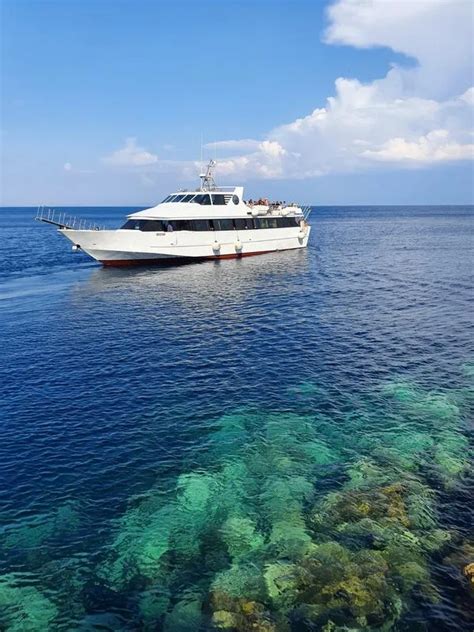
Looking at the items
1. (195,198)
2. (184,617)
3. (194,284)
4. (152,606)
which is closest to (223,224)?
(195,198)

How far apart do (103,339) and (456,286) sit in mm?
37469

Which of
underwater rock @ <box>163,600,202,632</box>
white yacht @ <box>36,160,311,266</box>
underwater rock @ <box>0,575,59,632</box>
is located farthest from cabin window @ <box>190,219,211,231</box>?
underwater rock @ <box>163,600,202,632</box>

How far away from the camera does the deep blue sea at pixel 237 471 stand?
41.8ft

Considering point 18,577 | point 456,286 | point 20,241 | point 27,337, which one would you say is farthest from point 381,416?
point 20,241

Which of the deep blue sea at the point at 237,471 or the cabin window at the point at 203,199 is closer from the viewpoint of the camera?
the deep blue sea at the point at 237,471

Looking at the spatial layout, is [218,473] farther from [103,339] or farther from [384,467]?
[103,339]

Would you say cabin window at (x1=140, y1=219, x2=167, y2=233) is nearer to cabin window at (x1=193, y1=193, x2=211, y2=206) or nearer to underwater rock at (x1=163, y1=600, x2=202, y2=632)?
cabin window at (x1=193, y1=193, x2=211, y2=206)

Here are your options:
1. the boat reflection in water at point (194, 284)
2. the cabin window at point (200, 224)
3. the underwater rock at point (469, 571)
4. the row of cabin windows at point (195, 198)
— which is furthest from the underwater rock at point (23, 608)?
the row of cabin windows at point (195, 198)

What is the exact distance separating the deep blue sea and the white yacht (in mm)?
19901

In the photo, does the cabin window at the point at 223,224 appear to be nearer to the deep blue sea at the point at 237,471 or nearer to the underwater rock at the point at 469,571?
the deep blue sea at the point at 237,471

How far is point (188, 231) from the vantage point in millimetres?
62406

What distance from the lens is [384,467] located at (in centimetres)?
1869

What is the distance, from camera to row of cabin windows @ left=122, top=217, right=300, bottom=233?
59.3 metres

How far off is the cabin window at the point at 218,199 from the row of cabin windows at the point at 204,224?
245 centimetres
